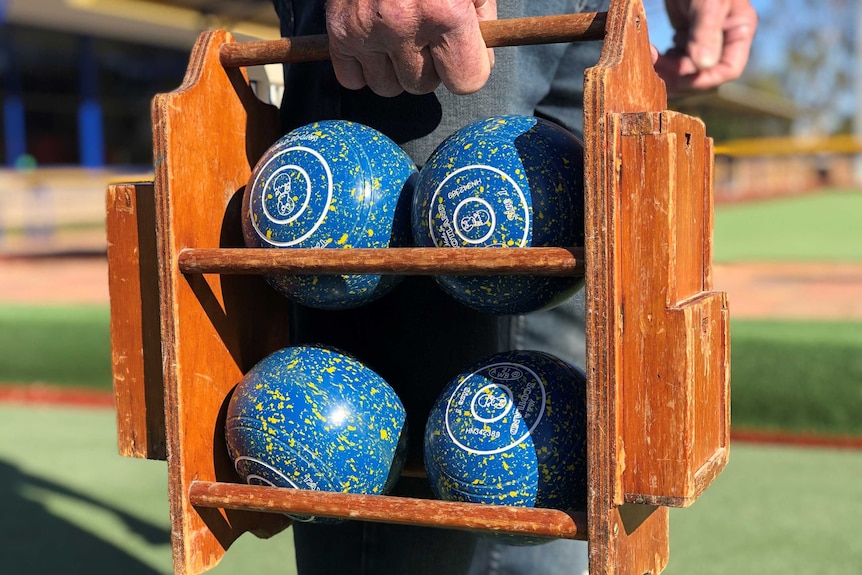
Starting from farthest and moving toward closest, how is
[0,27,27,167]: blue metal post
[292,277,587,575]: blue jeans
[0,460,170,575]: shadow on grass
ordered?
[0,27,27,167]: blue metal post → [0,460,170,575]: shadow on grass → [292,277,587,575]: blue jeans

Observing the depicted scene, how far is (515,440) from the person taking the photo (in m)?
1.27

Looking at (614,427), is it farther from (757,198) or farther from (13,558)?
(757,198)

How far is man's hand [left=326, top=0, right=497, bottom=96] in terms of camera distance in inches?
47.9

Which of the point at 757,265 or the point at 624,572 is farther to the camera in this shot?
the point at 757,265

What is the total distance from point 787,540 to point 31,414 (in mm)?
3291

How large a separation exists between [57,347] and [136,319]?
3.31m

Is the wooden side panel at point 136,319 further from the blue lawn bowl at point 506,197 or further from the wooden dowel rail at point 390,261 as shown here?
the blue lawn bowl at point 506,197

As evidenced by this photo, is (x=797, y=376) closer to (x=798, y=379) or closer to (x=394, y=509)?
(x=798, y=379)

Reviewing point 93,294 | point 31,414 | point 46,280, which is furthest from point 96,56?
point 31,414

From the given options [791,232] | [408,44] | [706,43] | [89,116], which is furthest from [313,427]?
[89,116]

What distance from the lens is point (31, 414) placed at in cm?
439

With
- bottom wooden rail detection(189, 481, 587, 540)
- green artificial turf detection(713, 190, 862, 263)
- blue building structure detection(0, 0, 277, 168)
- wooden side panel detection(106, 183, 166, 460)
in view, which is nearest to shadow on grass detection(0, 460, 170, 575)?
wooden side panel detection(106, 183, 166, 460)

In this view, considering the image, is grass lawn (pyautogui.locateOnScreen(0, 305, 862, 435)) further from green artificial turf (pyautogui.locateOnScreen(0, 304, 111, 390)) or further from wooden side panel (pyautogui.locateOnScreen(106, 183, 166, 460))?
green artificial turf (pyautogui.locateOnScreen(0, 304, 111, 390))

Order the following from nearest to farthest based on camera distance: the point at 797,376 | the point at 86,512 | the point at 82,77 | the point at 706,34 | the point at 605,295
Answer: the point at 605,295, the point at 706,34, the point at 86,512, the point at 797,376, the point at 82,77
